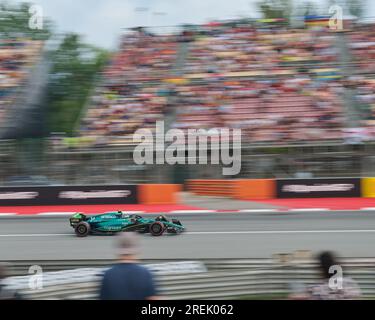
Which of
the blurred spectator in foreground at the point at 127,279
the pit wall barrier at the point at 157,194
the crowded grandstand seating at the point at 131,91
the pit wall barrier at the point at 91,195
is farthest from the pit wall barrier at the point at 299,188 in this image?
the blurred spectator in foreground at the point at 127,279

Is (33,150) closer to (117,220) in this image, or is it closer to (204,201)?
(204,201)

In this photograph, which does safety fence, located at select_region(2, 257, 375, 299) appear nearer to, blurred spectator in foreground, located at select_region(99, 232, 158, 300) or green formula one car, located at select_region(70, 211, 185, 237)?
blurred spectator in foreground, located at select_region(99, 232, 158, 300)

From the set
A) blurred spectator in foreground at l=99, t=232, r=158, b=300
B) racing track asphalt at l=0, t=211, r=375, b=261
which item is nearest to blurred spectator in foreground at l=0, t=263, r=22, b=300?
blurred spectator in foreground at l=99, t=232, r=158, b=300

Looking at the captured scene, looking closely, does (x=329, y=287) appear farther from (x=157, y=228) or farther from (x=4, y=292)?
(x=157, y=228)

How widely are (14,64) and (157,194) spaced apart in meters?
12.6

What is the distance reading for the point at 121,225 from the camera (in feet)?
38.1

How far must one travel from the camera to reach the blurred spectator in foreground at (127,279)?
12.6ft

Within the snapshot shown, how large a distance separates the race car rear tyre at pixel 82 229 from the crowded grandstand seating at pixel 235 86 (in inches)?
287

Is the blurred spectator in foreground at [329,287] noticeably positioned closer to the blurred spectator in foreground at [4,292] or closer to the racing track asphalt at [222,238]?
the blurred spectator in foreground at [4,292]

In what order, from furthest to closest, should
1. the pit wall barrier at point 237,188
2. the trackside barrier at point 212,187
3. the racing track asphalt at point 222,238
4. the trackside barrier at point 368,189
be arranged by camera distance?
the trackside barrier at point 212,187 < the pit wall barrier at point 237,188 < the trackside barrier at point 368,189 < the racing track asphalt at point 222,238

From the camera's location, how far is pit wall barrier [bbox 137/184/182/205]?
16.9 meters

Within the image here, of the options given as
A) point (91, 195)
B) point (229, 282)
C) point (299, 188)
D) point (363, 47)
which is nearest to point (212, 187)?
point (299, 188)

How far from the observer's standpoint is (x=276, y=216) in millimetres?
14461
